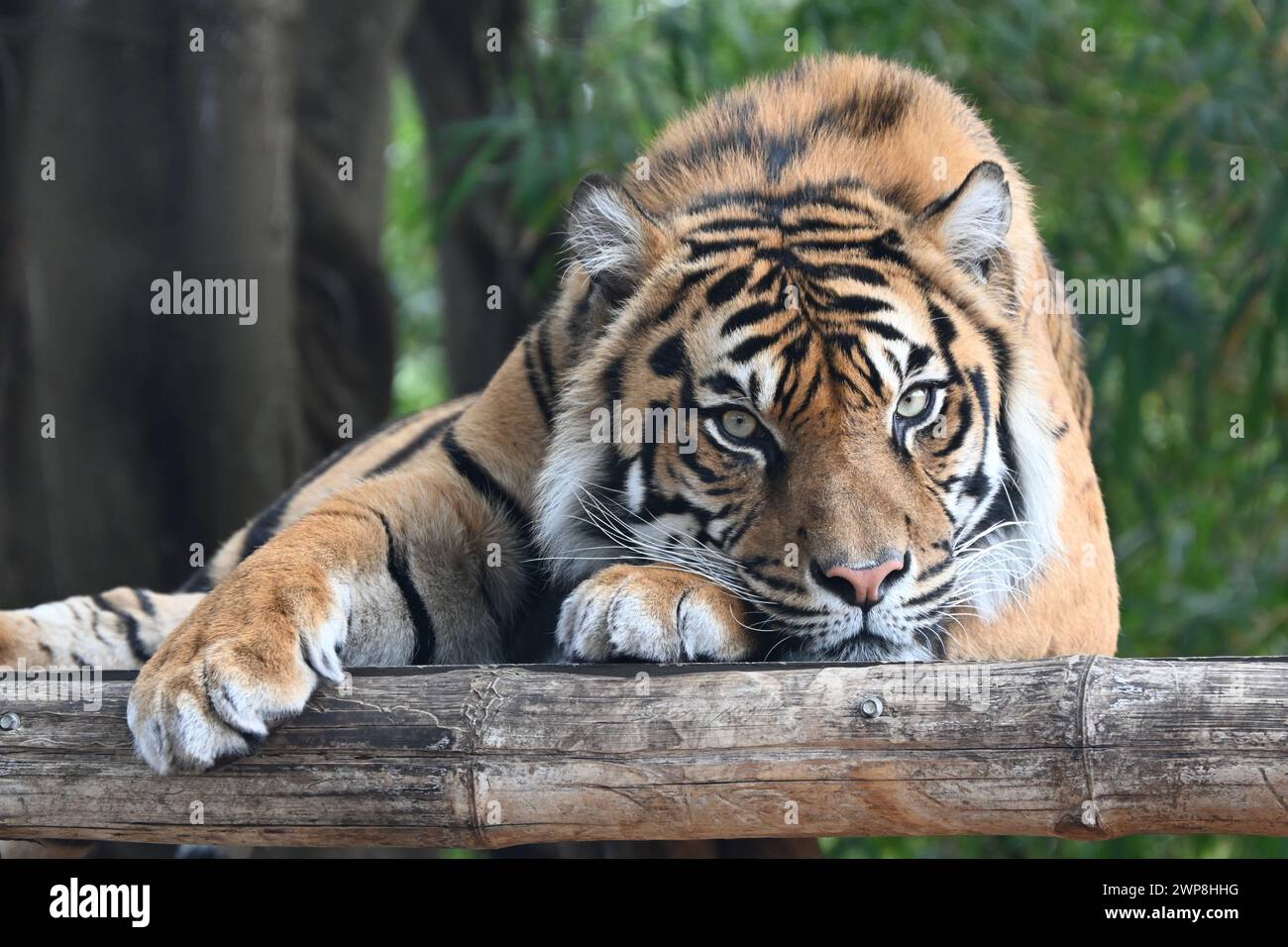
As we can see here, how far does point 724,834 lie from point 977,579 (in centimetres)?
76

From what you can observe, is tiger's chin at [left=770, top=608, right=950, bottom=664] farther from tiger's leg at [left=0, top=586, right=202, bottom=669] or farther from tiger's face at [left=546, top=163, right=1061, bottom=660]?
tiger's leg at [left=0, top=586, right=202, bottom=669]

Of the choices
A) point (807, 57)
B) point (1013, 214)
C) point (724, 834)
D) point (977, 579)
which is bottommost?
point (724, 834)

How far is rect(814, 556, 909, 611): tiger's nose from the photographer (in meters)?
2.12

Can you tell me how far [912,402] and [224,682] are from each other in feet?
3.91

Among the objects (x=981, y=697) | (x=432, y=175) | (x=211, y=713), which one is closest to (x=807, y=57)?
(x=981, y=697)

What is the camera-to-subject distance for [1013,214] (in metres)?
2.71

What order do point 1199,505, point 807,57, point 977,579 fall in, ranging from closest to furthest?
point 977,579
point 807,57
point 1199,505

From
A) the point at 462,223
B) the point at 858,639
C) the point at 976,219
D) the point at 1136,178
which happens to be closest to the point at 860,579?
the point at 858,639

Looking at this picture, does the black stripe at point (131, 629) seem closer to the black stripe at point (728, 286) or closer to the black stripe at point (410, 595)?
the black stripe at point (410, 595)

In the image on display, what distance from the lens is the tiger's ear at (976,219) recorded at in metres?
2.42

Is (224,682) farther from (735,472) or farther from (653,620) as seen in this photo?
(735,472)

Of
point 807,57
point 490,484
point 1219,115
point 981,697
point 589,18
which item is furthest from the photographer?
point 589,18

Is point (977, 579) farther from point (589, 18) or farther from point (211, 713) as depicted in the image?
point (589, 18)

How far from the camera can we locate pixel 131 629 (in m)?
2.85
